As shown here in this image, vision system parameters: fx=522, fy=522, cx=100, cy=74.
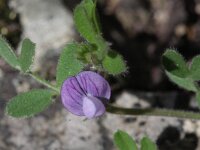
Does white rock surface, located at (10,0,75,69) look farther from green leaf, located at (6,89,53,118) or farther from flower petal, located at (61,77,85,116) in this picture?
flower petal, located at (61,77,85,116)

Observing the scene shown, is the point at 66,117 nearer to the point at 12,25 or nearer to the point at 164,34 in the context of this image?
the point at 12,25

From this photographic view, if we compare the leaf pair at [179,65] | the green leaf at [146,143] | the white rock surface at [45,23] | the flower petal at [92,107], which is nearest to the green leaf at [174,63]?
the leaf pair at [179,65]

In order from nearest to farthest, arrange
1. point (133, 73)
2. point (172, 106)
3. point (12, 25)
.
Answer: point (172, 106)
point (12, 25)
point (133, 73)

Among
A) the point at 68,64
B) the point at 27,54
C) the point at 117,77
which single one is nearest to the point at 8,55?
the point at 27,54

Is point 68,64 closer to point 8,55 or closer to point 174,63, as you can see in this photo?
point 8,55

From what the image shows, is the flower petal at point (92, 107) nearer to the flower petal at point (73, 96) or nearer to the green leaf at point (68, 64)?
the flower petal at point (73, 96)

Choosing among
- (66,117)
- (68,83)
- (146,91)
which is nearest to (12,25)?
(66,117)

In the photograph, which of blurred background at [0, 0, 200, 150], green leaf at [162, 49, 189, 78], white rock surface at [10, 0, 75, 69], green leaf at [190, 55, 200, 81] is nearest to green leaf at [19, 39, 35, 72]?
blurred background at [0, 0, 200, 150]
